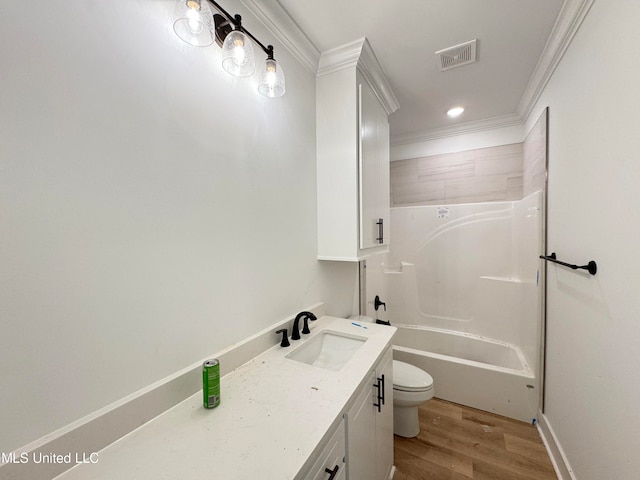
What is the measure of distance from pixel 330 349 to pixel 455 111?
231 centimetres

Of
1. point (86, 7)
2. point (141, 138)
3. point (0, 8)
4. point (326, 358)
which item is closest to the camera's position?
point (0, 8)

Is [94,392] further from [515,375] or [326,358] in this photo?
[515,375]

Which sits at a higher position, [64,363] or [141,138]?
[141,138]

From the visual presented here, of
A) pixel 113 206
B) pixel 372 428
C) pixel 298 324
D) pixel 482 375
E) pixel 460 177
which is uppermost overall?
pixel 460 177

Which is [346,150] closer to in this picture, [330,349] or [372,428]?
[330,349]

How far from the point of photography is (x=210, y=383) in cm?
81

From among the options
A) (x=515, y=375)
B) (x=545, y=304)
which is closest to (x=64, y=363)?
(x=545, y=304)

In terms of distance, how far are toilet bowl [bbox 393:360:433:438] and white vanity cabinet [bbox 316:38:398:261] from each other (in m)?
0.92

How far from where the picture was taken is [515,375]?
Result: 1.95 meters

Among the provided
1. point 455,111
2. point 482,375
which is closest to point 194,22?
point 455,111

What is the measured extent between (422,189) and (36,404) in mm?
3064

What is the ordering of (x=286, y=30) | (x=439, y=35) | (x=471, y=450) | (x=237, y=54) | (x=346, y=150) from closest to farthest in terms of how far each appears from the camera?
(x=237, y=54), (x=286, y=30), (x=439, y=35), (x=346, y=150), (x=471, y=450)

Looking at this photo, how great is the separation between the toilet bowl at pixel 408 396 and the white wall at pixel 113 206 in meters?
1.17

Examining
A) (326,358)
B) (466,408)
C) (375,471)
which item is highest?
(326,358)
